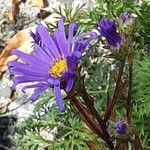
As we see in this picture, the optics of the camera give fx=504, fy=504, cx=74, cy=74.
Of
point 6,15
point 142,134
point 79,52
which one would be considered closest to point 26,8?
point 6,15

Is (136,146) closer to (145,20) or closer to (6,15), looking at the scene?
(145,20)

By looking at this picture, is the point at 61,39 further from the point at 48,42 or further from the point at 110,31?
the point at 110,31

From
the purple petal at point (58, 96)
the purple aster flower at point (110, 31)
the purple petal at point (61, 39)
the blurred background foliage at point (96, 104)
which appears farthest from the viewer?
the blurred background foliage at point (96, 104)

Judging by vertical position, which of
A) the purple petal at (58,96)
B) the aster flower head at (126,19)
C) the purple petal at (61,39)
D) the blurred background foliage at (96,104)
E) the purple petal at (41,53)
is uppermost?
the aster flower head at (126,19)

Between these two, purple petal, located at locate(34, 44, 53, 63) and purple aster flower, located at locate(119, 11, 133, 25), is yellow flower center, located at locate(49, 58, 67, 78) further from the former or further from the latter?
purple aster flower, located at locate(119, 11, 133, 25)

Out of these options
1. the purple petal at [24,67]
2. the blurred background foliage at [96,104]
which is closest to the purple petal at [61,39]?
the purple petal at [24,67]

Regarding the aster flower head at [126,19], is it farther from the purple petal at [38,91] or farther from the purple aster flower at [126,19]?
the purple petal at [38,91]

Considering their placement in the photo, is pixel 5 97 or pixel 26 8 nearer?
pixel 5 97
